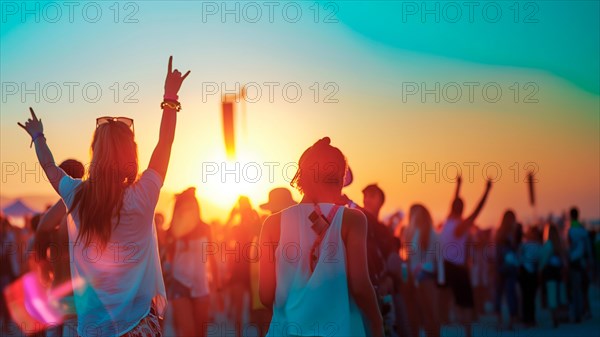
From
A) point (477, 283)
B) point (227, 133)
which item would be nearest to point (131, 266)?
point (227, 133)

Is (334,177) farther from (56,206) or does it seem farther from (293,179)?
(56,206)

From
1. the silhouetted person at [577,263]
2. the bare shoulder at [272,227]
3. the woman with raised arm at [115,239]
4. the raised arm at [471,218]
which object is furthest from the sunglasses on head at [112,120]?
the silhouetted person at [577,263]

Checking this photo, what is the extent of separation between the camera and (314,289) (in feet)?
16.9

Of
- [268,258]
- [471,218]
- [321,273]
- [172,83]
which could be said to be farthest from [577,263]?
[172,83]

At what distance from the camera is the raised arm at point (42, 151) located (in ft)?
17.0

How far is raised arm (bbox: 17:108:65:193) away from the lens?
5.19 m

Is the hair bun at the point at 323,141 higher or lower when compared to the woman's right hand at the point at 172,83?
→ lower

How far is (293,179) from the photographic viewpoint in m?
5.54

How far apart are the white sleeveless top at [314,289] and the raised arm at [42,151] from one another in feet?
4.12

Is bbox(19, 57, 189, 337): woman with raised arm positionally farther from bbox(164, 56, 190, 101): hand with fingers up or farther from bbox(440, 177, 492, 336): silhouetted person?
bbox(440, 177, 492, 336): silhouetted person

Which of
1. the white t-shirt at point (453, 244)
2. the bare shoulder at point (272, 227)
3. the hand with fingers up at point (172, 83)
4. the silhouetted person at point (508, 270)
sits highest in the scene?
the hand with fingers up at point (172, 83)

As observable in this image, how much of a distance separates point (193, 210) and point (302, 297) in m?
7.43

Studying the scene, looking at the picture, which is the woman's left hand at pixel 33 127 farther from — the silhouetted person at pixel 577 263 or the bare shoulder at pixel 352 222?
the silhouetted person at pixel 577 263

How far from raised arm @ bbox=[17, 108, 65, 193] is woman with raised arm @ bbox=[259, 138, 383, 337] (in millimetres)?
1166
